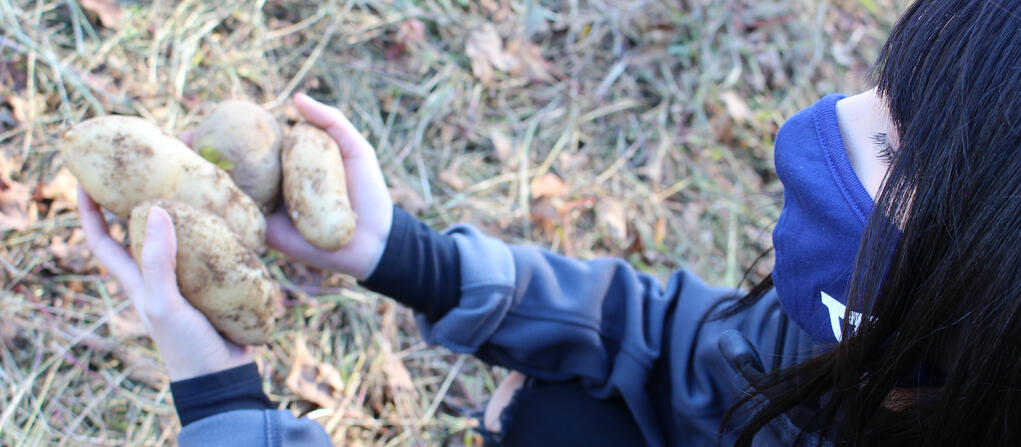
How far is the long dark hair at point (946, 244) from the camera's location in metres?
0.78

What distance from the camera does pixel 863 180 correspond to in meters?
0.96

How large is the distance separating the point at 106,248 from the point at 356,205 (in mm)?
490

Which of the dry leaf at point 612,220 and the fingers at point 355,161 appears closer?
the fingers at point 355,161

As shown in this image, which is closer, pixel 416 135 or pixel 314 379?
pixel 314 379

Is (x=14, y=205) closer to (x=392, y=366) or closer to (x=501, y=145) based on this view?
(x=392, y=366)

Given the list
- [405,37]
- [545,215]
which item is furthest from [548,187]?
[405,37]

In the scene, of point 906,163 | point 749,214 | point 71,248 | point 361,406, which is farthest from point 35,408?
point 749,214

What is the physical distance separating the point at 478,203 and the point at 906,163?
156cm

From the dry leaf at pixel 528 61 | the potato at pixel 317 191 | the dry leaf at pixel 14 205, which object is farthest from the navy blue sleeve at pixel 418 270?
the dry leaf at pixel 528 61

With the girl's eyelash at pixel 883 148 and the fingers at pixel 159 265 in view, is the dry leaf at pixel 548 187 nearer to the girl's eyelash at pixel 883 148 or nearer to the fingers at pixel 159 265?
the fingers at pixel 159 265

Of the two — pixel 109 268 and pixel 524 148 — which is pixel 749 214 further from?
pixel 109 268

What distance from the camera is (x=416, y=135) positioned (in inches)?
90.8

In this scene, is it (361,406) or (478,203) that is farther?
(478,203)

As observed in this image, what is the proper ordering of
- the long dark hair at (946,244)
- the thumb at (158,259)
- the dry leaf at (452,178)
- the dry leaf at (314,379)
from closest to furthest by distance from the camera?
the long dark hair at (946,244), the thumb at (158,259), the dry leaf at (314,379), the dry leaf at (452,178)
